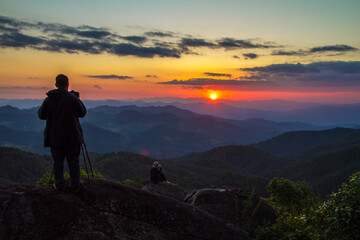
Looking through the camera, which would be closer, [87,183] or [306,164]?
[87,183]

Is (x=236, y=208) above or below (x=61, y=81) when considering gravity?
below

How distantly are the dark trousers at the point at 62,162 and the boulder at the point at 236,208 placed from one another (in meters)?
Answer: 7.66

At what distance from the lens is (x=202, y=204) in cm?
1386

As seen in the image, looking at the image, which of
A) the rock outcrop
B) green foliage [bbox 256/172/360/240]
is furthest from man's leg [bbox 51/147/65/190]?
green foliage [bbox 256/172/360/240]

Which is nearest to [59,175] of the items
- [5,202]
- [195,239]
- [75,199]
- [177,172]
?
[75,199]

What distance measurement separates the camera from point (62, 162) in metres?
8.04

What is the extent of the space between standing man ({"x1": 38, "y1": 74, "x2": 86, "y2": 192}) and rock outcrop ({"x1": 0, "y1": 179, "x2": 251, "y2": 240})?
2.92 feet

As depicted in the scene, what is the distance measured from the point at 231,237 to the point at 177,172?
141450mm

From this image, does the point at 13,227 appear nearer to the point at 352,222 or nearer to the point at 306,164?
the point at 352,222

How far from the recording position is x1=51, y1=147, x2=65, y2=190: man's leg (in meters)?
7.95

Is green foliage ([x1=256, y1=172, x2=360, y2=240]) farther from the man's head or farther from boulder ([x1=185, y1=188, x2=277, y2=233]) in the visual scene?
the man's head

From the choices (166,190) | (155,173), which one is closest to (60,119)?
(155,173)

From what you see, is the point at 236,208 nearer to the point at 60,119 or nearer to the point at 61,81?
the point at 60,119

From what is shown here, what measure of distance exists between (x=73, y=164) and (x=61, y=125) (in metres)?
1.35
